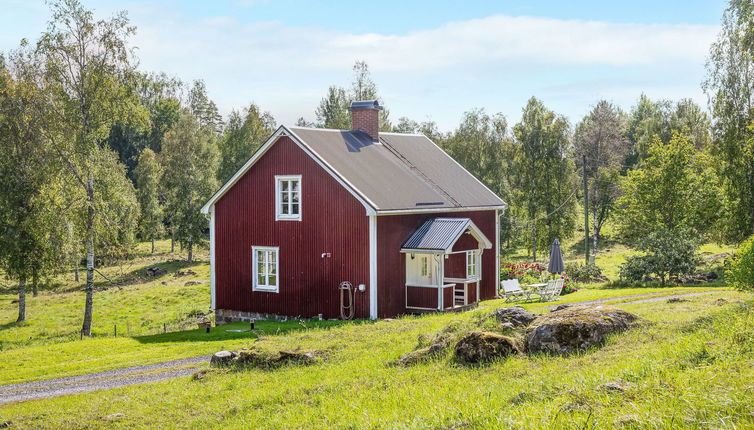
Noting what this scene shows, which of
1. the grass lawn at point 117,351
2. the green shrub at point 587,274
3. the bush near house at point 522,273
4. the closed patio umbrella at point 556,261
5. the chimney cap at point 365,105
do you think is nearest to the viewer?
the grass lawn at point 117,351

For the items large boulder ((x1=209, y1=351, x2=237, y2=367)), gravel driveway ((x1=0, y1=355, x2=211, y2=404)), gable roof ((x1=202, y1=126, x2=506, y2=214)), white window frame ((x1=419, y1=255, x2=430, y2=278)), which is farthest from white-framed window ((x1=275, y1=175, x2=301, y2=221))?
large boulder ((x1=209, y1=351, x2=237, y2=367))

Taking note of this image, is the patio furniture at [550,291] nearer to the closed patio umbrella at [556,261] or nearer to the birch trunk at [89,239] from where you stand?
the closed patio umbrella at [556,261]

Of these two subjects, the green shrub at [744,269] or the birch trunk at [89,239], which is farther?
the birch trunk at [89,239]

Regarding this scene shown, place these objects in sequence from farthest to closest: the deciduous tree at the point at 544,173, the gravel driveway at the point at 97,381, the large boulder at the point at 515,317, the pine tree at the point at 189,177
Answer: the pine tree at the point at 189,177 → the deciduous tree at the point at 544,173 → the gravel driveway at the point at 97,381 → the large boulder at the point at 515,317

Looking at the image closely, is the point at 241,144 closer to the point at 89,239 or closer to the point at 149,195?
the point at 149,195

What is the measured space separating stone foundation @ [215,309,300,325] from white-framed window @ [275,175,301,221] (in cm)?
371

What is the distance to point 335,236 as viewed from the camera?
2439cm

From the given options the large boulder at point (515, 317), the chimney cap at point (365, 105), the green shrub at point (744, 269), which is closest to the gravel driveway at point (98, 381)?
the large boulder at point (515, 317)

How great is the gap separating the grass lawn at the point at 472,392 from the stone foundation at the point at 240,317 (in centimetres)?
974

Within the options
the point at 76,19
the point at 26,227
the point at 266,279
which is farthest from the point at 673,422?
the point at 26,227

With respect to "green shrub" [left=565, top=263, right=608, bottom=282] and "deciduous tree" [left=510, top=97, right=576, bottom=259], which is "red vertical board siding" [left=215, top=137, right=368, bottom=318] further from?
"deciduous tree" [left=510, top=97, right=576, bottom=259]

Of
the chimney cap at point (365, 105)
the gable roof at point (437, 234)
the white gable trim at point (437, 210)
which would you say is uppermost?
the chimney cap at point (365, 105)

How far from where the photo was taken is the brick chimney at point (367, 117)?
29.8 metres

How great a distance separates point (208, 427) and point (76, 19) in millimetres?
20654
